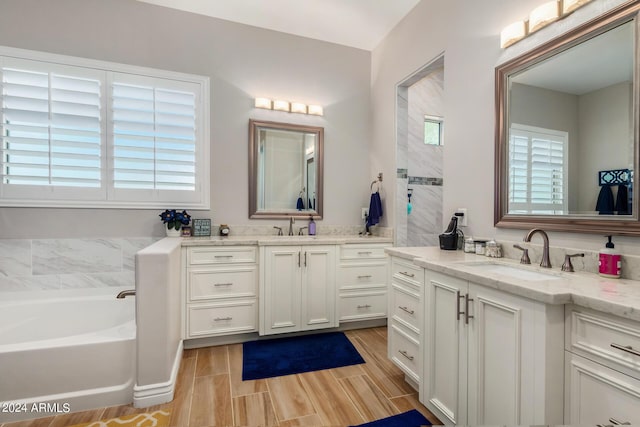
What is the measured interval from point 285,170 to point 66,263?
2.13 metres

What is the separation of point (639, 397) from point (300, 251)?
2165 mm

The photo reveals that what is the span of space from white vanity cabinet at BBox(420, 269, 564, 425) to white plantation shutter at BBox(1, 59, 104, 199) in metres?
2.93

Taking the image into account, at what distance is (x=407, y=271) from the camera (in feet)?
6.41

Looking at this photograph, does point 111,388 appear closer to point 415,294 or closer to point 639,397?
point 415,294

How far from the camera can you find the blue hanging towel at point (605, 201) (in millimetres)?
1365

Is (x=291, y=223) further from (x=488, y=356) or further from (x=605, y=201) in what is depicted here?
(x=605, y=201)

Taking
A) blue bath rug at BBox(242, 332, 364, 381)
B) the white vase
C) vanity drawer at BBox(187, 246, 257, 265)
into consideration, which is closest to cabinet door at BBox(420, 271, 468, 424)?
blue bath rug at BBox(242, 332, 364, 381)

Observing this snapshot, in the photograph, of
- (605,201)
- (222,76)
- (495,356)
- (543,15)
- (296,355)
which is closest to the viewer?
(495,356)

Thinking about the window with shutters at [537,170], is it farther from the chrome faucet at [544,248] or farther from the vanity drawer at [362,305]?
the vanity drawer at [362,305]

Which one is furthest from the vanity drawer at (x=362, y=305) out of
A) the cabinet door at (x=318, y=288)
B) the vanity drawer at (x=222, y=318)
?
the vanity drawer at (x=222, y=318)

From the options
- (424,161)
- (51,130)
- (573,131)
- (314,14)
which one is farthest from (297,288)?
(314,14)

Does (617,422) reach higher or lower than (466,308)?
lower

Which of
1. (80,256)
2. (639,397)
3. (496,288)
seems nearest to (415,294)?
(496,288)

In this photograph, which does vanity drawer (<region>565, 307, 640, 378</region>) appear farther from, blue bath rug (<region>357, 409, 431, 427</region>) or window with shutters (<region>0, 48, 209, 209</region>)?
window with shutters (<region>0, 48, 209, 209</region>)
